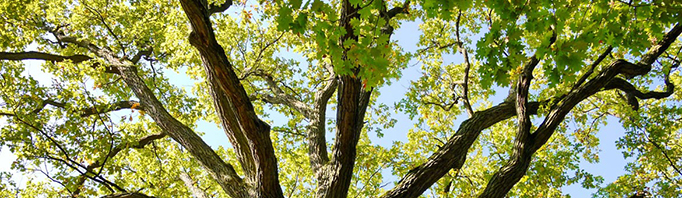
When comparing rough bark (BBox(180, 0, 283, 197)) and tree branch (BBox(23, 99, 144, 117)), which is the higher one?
tree branch (BBox(23, 99, 144, 117))

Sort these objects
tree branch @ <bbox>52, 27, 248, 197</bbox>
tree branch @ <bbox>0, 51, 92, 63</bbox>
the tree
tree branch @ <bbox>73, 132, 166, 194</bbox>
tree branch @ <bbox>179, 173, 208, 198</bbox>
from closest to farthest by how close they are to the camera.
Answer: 1. the tree
2. tree branch @ <bbox>52, 27, 248, 197</bbox>
3. tree branch @ <bbox>73, 132, 166, 194</bbox>
4. tree branch @ <bbox>0, 51, 92, 63</bbox>
5. tree branch @ <bbox>179, 173, 208, 198</bbox>

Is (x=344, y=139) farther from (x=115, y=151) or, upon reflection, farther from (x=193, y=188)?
(x=193, y=188)

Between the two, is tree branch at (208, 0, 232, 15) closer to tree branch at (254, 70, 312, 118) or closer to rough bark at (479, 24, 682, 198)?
tree branch at (254, 70, 312, 118)

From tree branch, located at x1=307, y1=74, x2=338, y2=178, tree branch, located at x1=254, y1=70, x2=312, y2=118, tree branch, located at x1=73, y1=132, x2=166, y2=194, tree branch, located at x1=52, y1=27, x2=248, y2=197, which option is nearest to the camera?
tree branch, located at x1=52, y1=27, x2=248, y2=197

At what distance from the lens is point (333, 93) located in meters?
8.84

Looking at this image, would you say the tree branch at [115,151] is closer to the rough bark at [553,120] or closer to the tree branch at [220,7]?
the tree branch at [220,7]

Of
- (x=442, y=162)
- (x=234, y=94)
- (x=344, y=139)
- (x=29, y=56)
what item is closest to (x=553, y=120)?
(x=442, y=162)

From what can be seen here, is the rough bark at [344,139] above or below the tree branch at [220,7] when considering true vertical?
below

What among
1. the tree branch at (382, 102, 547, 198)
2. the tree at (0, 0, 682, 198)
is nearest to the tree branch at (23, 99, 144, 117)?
the tree at (0, 0, 682, 198)

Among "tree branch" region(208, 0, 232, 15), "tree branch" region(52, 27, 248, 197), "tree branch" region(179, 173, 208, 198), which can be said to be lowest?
"tree branch" region(52, 27, 248, 197)

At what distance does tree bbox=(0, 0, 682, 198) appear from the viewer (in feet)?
10.3

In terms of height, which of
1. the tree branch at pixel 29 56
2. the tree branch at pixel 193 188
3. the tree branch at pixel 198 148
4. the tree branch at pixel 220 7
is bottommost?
the tree branch at pixel 198 148

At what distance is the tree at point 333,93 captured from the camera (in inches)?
124

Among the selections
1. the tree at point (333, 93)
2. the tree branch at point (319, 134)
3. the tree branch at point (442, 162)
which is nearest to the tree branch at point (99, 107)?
the tree at point (333, 93)
